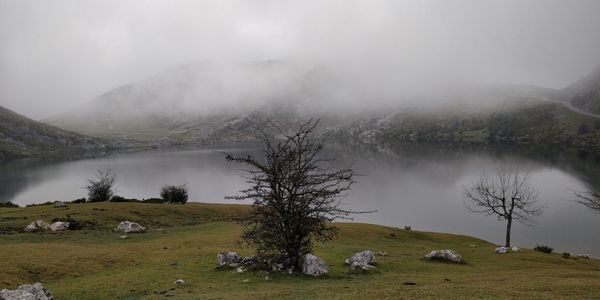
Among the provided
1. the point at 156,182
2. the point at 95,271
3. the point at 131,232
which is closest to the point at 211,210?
the point at 131,232

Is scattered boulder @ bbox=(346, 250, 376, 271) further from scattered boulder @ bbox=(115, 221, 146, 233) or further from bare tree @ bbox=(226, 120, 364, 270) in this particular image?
scattered boulder @ bbox=(115, 221, 146, 233)

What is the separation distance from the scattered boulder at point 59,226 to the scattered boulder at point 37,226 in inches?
22.2

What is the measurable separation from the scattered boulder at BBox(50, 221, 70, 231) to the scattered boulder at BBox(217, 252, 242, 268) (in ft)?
80.8

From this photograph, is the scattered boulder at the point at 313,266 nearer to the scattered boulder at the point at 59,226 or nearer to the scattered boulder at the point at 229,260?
the scattered boulder at the point at 229,260

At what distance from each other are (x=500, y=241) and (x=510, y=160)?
139 metres

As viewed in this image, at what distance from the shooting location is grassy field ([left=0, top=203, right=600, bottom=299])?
70.9 feet

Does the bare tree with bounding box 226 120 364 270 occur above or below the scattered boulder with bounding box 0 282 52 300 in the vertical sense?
above

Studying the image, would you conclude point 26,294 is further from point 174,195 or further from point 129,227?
point 174,195

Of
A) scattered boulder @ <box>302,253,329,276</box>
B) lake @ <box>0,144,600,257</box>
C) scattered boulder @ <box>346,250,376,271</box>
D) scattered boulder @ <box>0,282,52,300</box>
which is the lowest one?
scattered boulder @ <box>0,282,52,300</box>

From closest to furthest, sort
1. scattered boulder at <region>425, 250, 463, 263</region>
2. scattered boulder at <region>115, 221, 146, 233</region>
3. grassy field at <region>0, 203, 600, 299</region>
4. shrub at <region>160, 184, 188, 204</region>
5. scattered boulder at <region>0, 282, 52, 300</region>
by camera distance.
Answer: scattered boulder at <region>0, 282, 52, 300</region> → grassy field at <region>0, 203, 600, 299</region> → scattered boulder at <region>425, 250, 463, 263</region> → scattered boulder at <region>115, 221, 146, 233</region> → shrub at <region>160, 184, 188, 204</region>

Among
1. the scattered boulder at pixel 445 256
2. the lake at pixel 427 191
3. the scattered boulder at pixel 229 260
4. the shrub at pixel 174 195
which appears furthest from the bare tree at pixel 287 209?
the shrub at pixel 174 195

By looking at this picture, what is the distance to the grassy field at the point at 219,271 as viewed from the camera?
21.6 meters

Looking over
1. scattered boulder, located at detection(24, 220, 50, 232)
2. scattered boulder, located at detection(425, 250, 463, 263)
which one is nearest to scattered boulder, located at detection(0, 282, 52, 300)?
scattered boulder, located at detection(24, 220, 50, 232)

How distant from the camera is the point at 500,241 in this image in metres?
67.9
